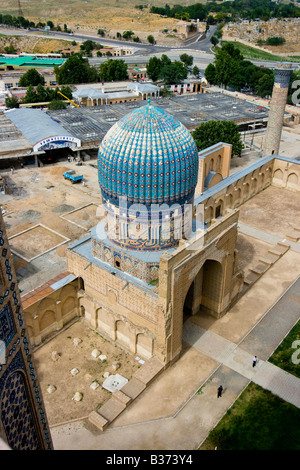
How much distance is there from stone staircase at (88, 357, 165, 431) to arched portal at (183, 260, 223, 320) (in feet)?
14.3

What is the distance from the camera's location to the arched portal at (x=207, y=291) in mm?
22062

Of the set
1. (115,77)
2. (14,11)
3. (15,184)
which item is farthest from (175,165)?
(14,11)

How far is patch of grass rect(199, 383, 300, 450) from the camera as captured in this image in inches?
640

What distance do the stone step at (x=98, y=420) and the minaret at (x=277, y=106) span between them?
3129 centimetres

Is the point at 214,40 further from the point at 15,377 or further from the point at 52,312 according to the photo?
the point at 15,377

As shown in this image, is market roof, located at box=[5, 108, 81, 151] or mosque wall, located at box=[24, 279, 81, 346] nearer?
mosque wall, located at box=[24, 279, 81, 346]

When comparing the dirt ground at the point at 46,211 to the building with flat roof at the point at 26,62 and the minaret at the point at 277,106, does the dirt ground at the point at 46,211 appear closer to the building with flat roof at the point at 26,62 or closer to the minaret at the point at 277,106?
the minaret at the point at 277,106

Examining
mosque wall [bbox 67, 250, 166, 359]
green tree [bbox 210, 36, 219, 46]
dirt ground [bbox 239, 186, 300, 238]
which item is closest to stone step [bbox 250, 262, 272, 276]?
dirt ground [bbox 239, 186, 300, 238]

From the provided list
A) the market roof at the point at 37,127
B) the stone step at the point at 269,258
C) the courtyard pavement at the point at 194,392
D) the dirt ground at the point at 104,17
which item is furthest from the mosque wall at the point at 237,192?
the dirt ground at the point at 104,17

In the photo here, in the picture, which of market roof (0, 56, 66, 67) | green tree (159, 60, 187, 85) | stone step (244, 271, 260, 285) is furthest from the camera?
market roof (0, 56, 66, 67)

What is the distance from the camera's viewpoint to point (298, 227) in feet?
106

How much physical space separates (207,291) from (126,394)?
24.4 ft

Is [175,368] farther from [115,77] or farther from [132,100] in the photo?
[115,77]

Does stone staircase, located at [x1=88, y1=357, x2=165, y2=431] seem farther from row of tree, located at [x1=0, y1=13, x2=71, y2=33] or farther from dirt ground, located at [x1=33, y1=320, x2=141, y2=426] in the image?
row of tree, located at [x1=0, y1=13, x2=71, y2=33]
